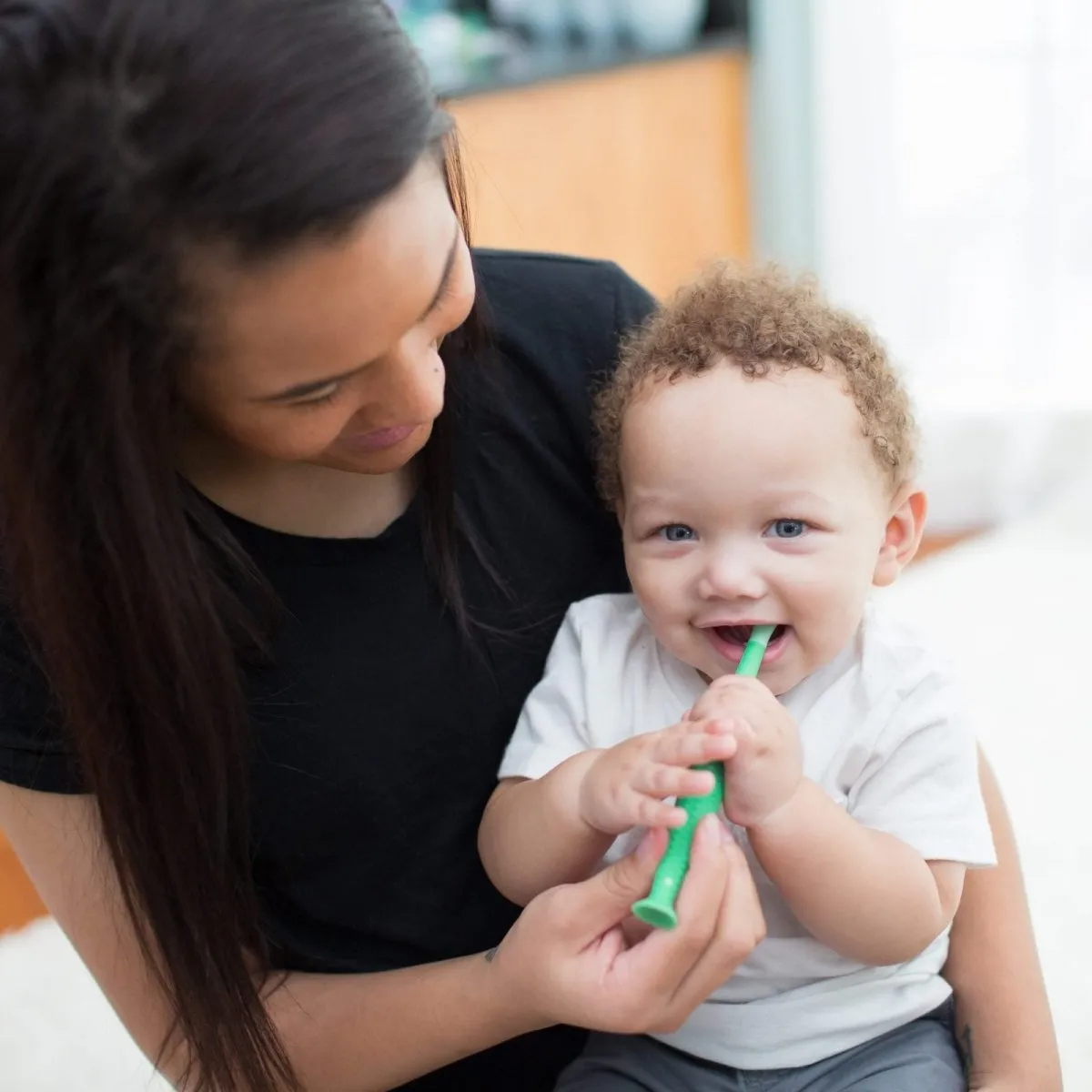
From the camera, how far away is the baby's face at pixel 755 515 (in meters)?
0.87

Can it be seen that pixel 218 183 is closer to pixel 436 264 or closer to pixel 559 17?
pixel 436 264

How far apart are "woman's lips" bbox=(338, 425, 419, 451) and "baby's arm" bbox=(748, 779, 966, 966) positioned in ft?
1.02

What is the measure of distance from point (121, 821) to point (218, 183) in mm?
388

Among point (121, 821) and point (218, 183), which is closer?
point (218, 183)

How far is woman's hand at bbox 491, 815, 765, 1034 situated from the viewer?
0.75m

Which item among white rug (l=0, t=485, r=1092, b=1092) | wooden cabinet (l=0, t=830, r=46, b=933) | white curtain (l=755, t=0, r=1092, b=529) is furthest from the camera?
white curtain (l=755, t=0, r=1092, b=529)

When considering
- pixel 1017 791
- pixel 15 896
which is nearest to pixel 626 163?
pixel 1017 791

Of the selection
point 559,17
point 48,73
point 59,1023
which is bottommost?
point 59,1023

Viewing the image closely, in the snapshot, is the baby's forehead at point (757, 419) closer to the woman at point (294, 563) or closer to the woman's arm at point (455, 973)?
the woman at point (294, 563)

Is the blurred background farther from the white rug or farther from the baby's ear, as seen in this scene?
the baby's ear

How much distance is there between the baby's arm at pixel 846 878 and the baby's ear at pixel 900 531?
188 mm

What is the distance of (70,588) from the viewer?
2.46 feet

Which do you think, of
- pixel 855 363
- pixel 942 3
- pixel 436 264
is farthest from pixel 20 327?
pixel 942 3

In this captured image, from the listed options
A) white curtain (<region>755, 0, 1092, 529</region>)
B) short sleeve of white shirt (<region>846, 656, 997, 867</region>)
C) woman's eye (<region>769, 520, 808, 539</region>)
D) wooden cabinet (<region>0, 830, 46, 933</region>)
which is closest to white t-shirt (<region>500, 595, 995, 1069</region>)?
short sleeve of white shirt (<region>846, 656, 997, 867</region>)
